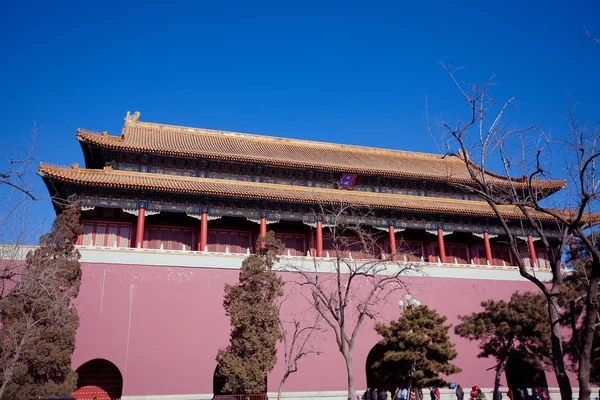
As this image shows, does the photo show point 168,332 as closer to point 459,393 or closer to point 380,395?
point 380,395

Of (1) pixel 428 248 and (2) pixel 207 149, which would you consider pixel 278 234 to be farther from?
(1) pixel 428 248

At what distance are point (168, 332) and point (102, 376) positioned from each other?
2159 mm

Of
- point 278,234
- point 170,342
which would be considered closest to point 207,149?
point 278,234

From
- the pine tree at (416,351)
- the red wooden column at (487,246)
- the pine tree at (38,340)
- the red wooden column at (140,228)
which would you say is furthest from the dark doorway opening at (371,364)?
the pine tree at (38,340)

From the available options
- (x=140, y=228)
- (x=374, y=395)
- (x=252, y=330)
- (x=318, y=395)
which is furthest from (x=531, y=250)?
(x=140, y=228)

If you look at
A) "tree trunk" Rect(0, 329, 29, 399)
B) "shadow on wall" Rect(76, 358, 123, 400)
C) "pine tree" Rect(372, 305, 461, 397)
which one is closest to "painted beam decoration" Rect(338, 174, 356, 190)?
"pine tree" Rect(372, 305, 461, 397)

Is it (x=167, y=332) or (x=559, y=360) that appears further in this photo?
(x=167, y=332)

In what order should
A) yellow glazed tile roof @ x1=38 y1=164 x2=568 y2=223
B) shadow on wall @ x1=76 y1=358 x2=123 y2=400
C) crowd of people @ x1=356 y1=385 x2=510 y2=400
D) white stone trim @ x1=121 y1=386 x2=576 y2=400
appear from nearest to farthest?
white stone trim @ x1=121 y1=386 x2=576 y2=400, shadow on wall @ x1=76 y1=358 x2=123 y2=400, crowd of people @ x1=356 y1=385 x2=510 y2=400, yellow glazed tile roof @ x1=38 y1=164 x2=568 y2=223

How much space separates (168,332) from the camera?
1509 cm

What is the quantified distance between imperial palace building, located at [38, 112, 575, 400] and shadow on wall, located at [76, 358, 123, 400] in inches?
1.2

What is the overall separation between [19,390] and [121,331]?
3840 millimetres

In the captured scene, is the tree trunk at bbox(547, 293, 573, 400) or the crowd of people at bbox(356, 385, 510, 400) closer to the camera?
the tree trunk at bbox(547, 293, 573, 400)

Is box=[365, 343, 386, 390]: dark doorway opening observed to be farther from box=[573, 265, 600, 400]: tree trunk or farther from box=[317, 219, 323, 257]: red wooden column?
box=[573, 265, 600, 400]: tree trunk

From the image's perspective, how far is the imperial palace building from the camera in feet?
48.8
